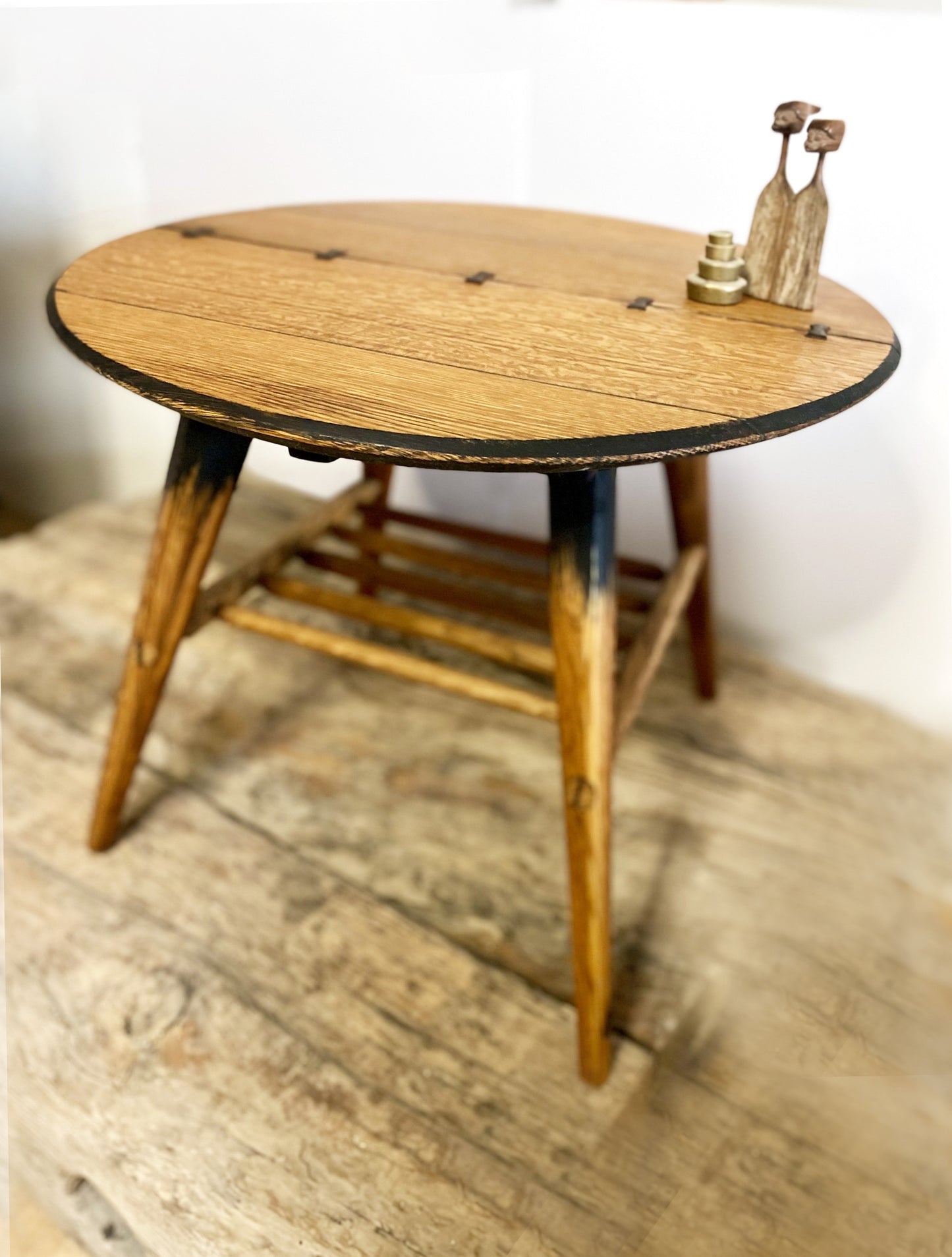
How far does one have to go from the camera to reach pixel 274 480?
6.09 ft

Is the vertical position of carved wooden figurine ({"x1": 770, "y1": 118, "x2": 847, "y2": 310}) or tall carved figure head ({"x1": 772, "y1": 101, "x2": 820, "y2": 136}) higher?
tall carved figure head ({"x1": 772, "y1": 101, "x2": 820, "y2": 136})

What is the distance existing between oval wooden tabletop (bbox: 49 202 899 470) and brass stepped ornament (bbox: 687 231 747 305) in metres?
0.01

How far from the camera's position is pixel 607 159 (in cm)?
136

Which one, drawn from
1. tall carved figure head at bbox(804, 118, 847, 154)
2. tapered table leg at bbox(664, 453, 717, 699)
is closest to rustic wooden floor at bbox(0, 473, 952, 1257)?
tapered table leg at bbox(664, 453, 717, 699)

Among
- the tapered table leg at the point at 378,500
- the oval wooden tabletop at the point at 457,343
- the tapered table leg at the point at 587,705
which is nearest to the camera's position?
the oval wooden tabletop at the point at 457,343

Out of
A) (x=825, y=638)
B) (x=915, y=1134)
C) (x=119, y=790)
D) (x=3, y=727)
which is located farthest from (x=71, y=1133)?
(x=825, y=638)

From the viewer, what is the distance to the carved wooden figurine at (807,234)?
864 mm

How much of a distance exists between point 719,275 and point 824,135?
140 mm

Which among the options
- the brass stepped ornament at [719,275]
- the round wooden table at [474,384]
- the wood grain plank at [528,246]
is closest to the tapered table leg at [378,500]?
the round wooden table at [474,384]

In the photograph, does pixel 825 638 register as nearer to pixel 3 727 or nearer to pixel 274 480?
pixel 274 480

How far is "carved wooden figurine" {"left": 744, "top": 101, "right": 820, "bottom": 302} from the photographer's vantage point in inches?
A: 34.9

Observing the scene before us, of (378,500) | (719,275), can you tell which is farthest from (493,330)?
(378,500)

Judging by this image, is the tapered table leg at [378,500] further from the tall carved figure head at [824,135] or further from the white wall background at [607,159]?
the tall carved figure head at [824,135]

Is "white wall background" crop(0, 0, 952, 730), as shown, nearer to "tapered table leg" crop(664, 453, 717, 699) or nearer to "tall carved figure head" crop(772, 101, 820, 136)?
"tapered table leg" crop(664, 453, 717, 699)
